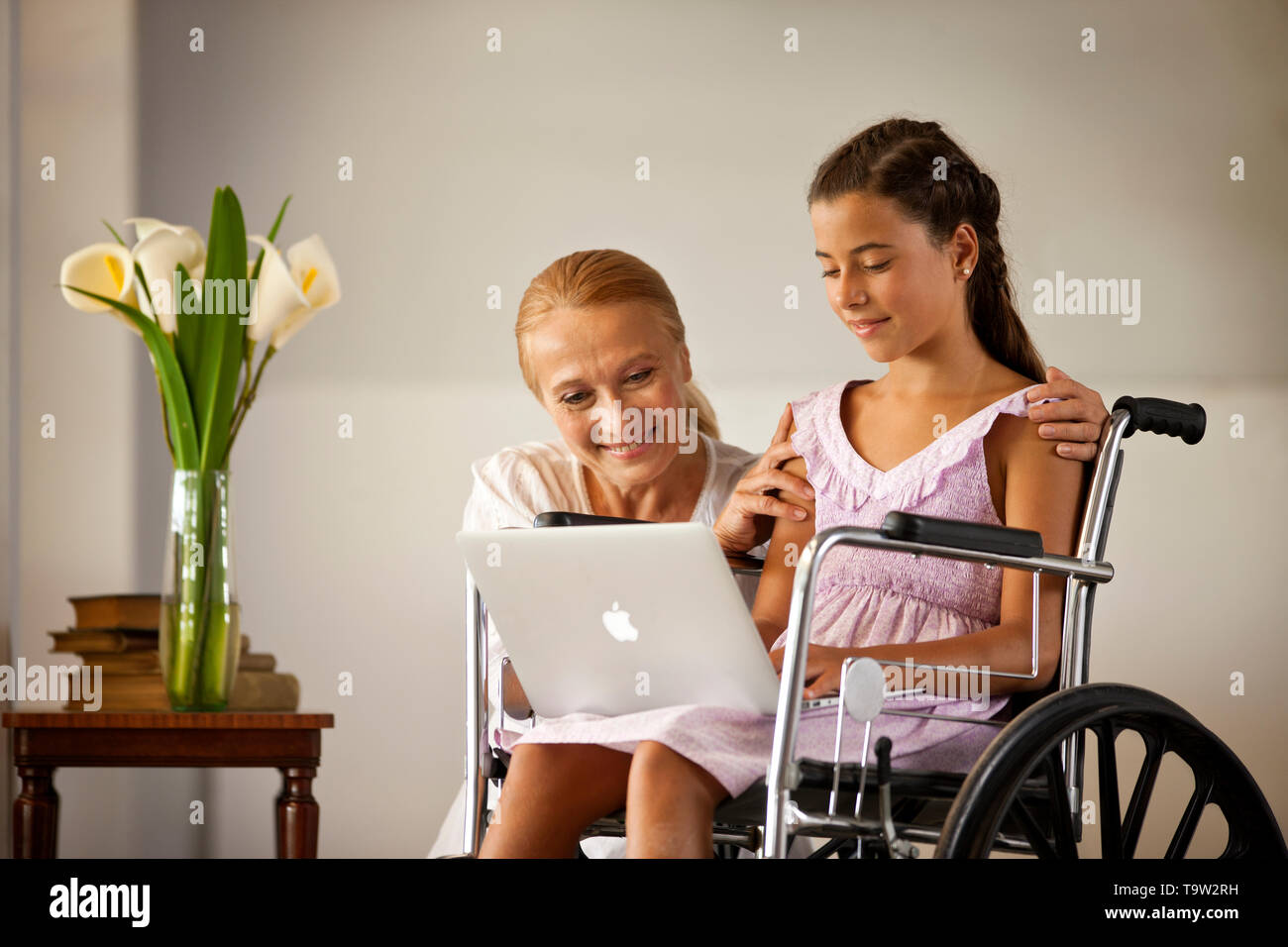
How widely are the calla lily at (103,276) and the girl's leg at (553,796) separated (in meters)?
1.14

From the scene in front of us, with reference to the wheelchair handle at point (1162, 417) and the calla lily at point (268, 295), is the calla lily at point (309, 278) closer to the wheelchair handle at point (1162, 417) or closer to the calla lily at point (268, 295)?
the calla lily at point (268, 295)

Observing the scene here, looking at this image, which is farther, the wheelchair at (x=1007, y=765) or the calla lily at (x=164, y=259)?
the calla lily at (x=164, y=259)

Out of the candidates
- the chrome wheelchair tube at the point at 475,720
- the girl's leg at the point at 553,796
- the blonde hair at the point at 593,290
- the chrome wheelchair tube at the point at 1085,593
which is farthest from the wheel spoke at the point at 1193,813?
the blonde hair at the point at 593,290

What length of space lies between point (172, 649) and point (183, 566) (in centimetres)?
12

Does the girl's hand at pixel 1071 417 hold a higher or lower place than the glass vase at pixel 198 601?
higher

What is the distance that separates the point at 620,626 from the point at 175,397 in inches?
42.2

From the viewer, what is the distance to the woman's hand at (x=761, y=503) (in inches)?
62.3

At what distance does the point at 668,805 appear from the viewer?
47.2 inches

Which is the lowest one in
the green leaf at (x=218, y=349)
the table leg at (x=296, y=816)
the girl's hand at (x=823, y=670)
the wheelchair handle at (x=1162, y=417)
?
the table leg at (x=296, y=816)

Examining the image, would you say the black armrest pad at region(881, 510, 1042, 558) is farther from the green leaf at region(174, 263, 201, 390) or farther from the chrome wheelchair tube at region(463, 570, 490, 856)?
the green leaf at region(174, 263, 201, 390)

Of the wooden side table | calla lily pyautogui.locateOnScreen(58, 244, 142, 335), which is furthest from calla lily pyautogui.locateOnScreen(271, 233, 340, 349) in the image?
the wooden side table

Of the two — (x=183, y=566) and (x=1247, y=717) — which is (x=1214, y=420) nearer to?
(x=1247, y=717)

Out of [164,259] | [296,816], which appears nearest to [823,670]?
[296,816]
